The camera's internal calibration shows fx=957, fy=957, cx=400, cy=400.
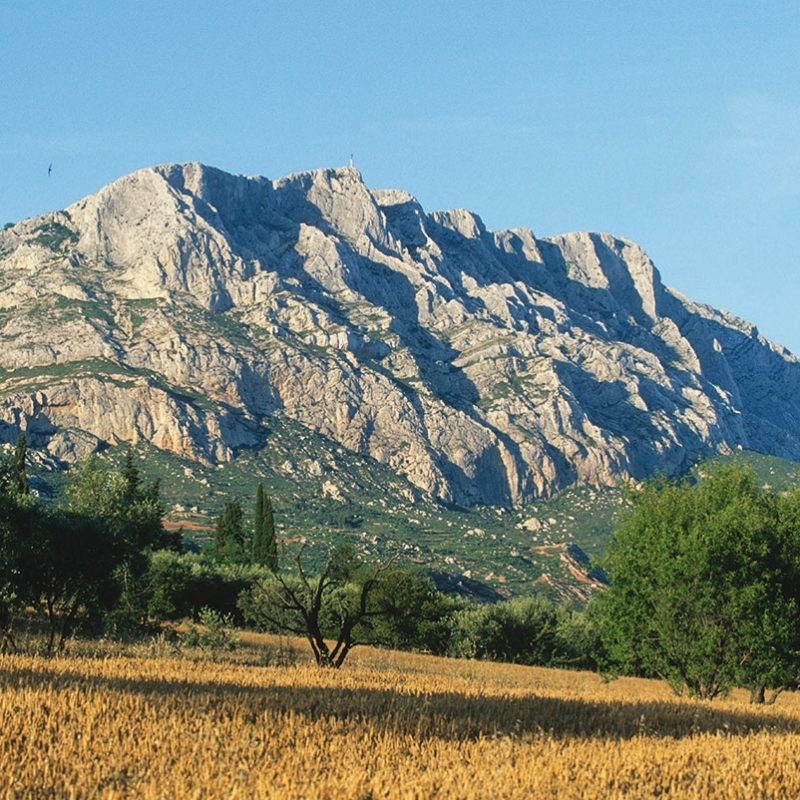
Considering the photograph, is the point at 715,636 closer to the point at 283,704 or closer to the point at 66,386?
the point at 283,704

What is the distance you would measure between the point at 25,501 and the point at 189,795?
35910mm

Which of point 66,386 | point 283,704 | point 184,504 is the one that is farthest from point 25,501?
point 66,386

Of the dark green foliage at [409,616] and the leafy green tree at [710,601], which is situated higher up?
the leafy green tree at [710,601]

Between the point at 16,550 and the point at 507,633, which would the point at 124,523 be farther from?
the point at 507,633

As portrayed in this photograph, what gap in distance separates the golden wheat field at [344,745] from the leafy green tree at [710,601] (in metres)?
13.9

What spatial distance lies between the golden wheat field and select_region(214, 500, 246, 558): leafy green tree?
340 feet

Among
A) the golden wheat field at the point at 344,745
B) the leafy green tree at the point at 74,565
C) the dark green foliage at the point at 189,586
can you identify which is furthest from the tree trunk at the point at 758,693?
the dark green foliage at the point at 189,586

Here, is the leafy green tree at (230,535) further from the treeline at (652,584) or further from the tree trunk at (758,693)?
the tree trunk at (758,693)

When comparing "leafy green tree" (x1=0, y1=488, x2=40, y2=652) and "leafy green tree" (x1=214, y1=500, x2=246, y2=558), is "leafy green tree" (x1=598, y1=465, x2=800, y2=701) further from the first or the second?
"leafy green tree" (x1=214, y1=500, x2=246, y2=558)

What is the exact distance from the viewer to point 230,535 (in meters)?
123

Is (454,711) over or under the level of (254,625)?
over

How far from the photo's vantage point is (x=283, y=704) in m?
14.4

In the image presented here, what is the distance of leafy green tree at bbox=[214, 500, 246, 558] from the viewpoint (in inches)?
4724

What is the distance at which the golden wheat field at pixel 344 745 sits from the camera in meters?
9.33
